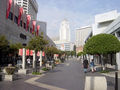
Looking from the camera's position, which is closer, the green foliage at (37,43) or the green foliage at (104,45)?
the green foliage at (37,43)

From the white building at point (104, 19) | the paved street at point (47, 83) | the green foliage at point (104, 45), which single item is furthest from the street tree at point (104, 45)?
the white building at point (104, 19)

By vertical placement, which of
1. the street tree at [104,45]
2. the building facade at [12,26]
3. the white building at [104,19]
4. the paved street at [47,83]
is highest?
the white building at [104,19]

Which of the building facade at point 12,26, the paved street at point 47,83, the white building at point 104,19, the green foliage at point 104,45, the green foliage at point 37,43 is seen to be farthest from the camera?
the white building at point 104,19

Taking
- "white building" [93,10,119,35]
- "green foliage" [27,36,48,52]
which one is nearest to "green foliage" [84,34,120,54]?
"green foliage" [27,36,48,52]

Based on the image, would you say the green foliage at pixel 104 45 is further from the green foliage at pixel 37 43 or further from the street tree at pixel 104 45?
the green foliage at pixel 37 43

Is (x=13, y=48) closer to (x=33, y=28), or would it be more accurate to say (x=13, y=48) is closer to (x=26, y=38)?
(x=26, y=38)

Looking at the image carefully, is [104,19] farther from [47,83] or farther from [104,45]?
[47,83]

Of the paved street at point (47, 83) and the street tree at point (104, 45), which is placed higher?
the street tree at point (104, 45)

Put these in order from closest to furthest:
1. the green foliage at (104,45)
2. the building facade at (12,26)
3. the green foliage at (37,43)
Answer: the green foliage at (37,43), the green foliage at (104,45), the building facade at (12,26)

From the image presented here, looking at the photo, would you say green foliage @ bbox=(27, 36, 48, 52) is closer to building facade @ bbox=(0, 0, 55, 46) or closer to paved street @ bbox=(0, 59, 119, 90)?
paved street @ bbox=(0, 59, 119, 90)

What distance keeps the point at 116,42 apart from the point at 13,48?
16.9 metres

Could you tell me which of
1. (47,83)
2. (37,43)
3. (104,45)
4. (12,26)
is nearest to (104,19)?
(12,26)

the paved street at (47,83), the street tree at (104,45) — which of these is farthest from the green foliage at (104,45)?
the paved street at (47,83)

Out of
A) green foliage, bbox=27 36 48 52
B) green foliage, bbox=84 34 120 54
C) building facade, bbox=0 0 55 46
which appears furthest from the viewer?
building facade, bbox=0 0 55 46
